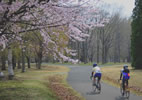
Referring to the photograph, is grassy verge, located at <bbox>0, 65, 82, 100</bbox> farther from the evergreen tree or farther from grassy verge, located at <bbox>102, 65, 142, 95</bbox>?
the evergreen tree

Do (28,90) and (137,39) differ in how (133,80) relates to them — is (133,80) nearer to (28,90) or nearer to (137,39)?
(28,90)

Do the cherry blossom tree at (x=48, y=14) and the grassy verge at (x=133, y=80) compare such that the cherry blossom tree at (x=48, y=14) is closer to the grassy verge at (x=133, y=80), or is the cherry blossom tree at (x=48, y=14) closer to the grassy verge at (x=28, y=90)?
the grassy verge at (x=28, y=90)

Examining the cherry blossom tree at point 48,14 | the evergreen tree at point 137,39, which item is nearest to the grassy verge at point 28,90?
the cherry blossom tree at point 48,14

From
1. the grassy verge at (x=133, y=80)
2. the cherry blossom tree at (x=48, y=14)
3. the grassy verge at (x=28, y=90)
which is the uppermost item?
the cherry blossom tree at (x=48, y=14)

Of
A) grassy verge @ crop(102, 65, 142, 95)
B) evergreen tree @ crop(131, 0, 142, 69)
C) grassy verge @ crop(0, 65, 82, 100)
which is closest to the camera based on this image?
grassy verge @ crop(0, 65, 82, 100)

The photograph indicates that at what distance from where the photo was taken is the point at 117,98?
10.6 meters

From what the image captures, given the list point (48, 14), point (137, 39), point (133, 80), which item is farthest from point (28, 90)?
point (137, 39)

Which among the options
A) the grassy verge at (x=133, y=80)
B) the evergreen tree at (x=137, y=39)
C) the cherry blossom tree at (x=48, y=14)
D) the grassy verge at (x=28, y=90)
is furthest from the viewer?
the evergreen tree at (x=137, y=39)

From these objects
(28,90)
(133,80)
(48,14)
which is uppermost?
(48,14)

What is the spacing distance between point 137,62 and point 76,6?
2307 centimetres

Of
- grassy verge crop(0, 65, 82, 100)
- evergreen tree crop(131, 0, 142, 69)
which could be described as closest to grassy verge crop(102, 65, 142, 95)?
evergreen tree crop(131, 0, 142, 69)

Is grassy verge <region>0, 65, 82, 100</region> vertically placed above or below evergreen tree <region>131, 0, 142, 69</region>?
below

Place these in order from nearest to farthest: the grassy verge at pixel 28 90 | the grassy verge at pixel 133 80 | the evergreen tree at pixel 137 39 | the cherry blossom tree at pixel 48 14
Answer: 1. the cherry blossom tree at pixel 48 14
2. the grassy verge at pixel 28 90
3. the grassy verge at pixel 133 80
4. the evergreen tree at pixel 137 39

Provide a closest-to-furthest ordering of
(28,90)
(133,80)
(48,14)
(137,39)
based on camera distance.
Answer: (48,14) → (28,90) → (133,80) → (137,39)
